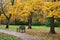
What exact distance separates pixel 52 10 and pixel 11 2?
1678cm

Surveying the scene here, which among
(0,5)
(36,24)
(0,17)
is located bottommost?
(36,24)

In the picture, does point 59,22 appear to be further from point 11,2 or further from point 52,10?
point 52,10

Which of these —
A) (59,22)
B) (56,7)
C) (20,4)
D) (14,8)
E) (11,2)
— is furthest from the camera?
(59,22)

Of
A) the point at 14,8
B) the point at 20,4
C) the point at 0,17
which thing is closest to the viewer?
the point at 20,4

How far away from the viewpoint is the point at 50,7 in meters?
21.8

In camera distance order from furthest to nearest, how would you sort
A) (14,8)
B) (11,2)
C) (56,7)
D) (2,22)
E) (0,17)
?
(2,22)
(0,17)
(11,2)
(14,8)
(56,7)

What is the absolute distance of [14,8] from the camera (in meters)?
32.2

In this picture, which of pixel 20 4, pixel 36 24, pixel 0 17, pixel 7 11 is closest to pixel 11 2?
pixel 7 11

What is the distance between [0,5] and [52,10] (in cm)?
1830

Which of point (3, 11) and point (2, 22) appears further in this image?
point (2, 22)

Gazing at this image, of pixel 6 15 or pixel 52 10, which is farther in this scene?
pixel 6 15

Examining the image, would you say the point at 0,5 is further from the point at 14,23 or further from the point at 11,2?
the point at 14,23

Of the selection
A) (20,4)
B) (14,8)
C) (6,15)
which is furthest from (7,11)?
(20,4)

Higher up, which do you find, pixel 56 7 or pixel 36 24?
pixel 56 7
